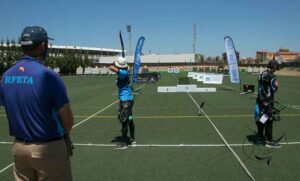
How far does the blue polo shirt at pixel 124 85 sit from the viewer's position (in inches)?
334

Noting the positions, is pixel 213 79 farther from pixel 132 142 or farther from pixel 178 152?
pixel 178 152

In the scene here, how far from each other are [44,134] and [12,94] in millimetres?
436

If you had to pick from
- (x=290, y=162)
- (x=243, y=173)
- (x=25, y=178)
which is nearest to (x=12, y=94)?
(x=25, y=178)

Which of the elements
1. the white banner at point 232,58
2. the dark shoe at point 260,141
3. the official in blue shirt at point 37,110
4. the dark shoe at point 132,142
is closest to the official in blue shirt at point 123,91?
the dark shoe at point 132,142

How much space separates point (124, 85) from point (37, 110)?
538 cm

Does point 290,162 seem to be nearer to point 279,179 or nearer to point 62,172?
point 279,179

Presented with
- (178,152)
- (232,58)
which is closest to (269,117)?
(178,152)

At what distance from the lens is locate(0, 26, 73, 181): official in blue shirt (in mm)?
3197

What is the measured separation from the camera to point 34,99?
320cm

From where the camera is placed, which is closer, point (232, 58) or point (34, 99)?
point (34, 99)

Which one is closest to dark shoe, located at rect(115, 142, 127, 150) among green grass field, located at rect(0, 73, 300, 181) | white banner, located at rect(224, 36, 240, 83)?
green grass field, located at rect(0, 73, 300, 181)

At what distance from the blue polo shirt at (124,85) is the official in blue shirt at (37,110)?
511 cm

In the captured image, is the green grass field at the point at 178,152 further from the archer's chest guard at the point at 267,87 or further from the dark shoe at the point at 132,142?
the archer's chest guard at the point at 267,87

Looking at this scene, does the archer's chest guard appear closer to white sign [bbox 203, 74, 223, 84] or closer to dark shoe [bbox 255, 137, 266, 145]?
dark shoe [bbox 255, 137, 266, 145]
